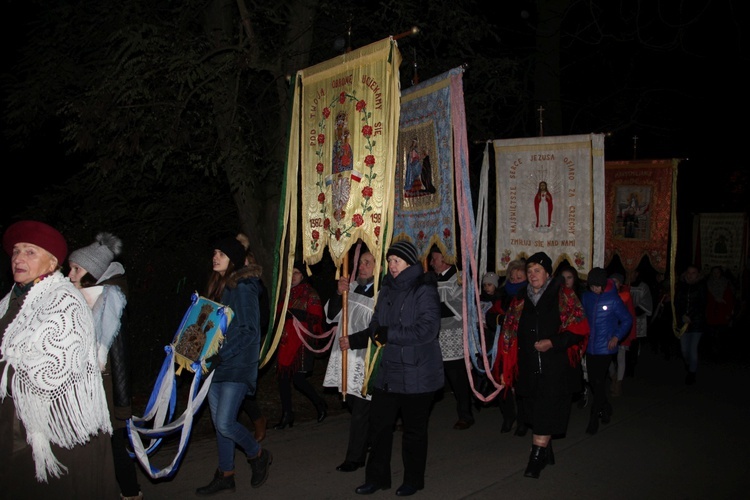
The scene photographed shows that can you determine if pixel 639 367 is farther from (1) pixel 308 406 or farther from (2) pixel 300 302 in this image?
(2) pixel 300 302

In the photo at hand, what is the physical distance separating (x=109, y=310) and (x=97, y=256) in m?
0.37

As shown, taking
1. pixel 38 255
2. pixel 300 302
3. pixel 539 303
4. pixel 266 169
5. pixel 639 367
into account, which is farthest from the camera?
pixel 639 367

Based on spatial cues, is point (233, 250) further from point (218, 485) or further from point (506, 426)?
point (506, 426)

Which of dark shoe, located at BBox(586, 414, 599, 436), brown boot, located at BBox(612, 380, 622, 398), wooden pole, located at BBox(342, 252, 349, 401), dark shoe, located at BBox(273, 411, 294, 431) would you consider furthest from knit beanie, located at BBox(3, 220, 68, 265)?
brown boot, located at BBox(612, 380, 622, 398)

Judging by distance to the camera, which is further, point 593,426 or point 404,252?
point 593,426

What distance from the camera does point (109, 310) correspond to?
4.78 metres

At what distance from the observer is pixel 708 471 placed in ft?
21.2

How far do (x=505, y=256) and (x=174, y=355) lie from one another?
6.19m

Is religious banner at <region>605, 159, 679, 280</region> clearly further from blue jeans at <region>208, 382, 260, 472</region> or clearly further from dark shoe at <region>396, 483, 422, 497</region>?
blue jeans at <region>208, 382, 260, 472</region>

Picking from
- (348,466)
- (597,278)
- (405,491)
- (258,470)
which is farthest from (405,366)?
(597,278)

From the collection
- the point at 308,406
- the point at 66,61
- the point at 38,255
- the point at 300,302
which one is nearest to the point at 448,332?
the point at 300,302

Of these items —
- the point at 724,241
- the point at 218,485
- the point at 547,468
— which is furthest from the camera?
the point at 724,241

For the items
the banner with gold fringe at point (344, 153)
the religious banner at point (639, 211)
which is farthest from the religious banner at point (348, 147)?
the religious banner at point (639, 211)

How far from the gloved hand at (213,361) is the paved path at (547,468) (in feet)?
3.73
